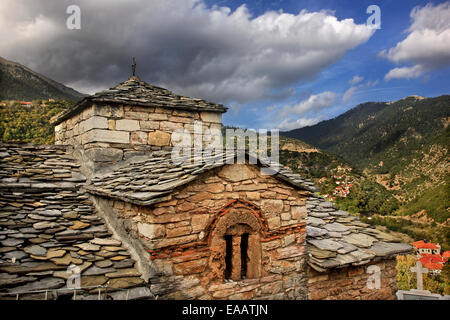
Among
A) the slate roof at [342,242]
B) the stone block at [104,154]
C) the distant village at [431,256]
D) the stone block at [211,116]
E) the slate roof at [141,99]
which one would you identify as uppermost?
the slate roof at [141,99]

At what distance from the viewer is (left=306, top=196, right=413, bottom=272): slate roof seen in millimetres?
4527

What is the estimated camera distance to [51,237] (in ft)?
12.4

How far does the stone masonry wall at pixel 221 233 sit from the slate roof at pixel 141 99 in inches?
88.1

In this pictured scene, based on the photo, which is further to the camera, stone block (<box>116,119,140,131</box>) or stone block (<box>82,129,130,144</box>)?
stone block (<box>116,119,140,131</box>)

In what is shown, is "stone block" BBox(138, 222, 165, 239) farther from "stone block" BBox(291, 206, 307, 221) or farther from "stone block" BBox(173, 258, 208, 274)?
"stone block" BBox(291, 206, 307, 221)

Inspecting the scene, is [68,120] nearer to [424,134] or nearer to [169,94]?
[169,94]

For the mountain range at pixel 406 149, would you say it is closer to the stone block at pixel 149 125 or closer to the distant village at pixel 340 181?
the distant village at pixel 340 181

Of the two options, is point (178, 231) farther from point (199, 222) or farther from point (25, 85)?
point (25, 85)

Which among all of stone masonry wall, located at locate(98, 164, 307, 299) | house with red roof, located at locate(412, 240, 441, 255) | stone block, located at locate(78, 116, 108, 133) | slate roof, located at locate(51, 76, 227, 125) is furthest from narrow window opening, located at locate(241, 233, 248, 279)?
house with red roof, located at locate(412, 240, 441, 255)

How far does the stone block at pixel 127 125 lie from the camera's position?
5.63 metres

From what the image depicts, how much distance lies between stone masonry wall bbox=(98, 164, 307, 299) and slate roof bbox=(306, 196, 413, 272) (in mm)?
377

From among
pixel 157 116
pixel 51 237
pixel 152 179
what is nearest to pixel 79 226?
pixel 51 237

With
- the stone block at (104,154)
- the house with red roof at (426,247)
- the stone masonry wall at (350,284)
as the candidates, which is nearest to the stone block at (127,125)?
the stone block at (104,154)
